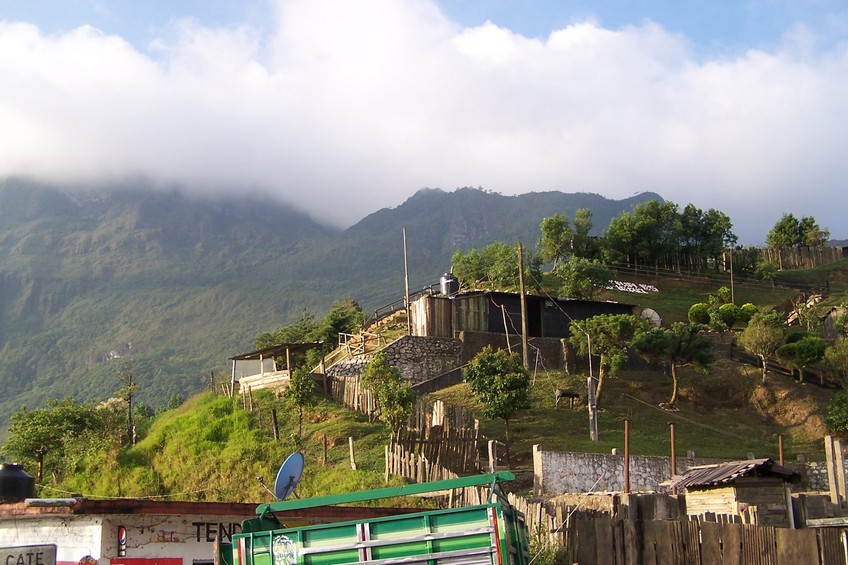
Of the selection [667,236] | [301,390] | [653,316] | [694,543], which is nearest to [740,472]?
[694,543]

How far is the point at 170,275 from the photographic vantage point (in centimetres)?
13025

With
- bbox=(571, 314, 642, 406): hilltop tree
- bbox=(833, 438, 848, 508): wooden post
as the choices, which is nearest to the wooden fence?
bbox=(833, 438, 848, 508): wooden post

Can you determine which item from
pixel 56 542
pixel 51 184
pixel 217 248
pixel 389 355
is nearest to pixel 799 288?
pixel 389 355

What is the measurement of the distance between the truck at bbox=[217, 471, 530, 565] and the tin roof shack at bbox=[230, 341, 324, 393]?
2603cm

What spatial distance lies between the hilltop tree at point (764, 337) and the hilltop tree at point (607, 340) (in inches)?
194

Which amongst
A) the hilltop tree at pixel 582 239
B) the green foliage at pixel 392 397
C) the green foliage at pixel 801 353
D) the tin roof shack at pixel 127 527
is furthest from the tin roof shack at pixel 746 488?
the hilltop tree at pixel 582 239

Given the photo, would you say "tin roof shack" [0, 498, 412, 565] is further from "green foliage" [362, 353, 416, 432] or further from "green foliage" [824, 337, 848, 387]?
"green foliage" [824, 337, 848, 387]

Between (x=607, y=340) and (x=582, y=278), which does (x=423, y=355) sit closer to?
(x=607, y=340)

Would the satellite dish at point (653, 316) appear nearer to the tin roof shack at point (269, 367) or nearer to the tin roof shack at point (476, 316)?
the tin roof shack at point (476, 316)

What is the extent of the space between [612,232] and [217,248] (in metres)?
93.3

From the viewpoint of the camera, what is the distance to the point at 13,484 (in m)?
14.6

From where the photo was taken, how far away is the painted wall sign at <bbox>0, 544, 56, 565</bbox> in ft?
43.9

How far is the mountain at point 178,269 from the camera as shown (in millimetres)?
104375

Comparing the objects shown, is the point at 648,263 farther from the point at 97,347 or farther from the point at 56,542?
the point at 97,347
